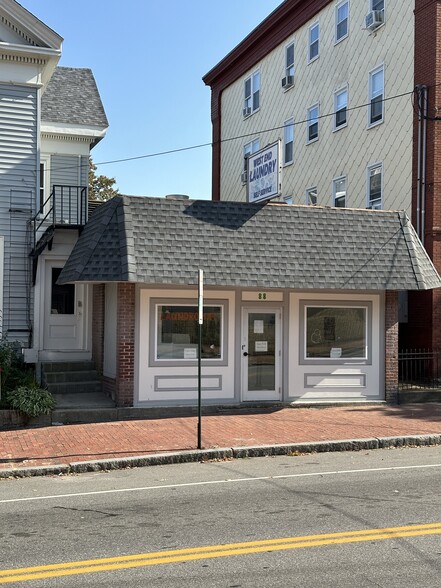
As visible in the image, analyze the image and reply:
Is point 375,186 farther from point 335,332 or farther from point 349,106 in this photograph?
point 335,332

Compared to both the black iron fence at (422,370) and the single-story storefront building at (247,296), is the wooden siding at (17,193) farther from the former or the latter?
the black iron fence at (422,370)

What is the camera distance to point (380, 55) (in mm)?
23078

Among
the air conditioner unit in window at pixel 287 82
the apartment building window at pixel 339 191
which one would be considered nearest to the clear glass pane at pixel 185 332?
the apartment building window at pixel 339 191

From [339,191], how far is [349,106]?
9.60 ft

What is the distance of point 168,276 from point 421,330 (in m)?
8.70

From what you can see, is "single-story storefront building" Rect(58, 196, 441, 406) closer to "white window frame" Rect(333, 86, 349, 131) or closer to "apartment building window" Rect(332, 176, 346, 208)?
"apartment building window" Rect(332, 176, 346, 208)

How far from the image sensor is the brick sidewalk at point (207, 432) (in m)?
11.3

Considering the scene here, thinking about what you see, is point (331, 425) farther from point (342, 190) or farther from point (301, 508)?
point (342, 190)

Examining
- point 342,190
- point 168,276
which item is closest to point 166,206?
point 168,276

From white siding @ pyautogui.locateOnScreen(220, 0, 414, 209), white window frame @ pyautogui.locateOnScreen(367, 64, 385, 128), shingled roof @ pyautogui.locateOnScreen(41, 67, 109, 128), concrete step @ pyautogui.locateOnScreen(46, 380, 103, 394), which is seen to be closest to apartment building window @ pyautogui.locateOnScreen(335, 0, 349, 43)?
white siding @ pyautogui.locateOnScreen(220, 0, 414, 209)

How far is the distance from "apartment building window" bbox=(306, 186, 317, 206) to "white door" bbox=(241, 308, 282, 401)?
12323mm

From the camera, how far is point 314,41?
27.2 metres

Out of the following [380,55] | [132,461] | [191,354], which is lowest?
[132,461]

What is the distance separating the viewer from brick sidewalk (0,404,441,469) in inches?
444
